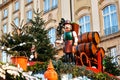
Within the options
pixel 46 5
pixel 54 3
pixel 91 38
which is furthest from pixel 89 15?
pixel 91 38

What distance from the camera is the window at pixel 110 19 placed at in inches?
1018

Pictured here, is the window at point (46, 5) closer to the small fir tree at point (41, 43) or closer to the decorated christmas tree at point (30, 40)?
the decorated christmas tree at point (30, 40)

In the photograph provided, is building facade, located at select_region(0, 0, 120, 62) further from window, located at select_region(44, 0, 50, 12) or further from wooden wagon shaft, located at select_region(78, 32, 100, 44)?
→ wooden wagon shaft, located at select_region(78, 32, 100, 44)

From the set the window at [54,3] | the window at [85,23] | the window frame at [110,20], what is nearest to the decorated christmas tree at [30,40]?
the window frame at [110,20]

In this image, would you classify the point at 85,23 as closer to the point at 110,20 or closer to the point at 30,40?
the point at 110,20

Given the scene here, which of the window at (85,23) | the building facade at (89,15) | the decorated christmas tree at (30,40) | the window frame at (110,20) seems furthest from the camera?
the window at (85,23)

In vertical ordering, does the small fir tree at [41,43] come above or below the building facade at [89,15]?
below

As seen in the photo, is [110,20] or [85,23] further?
[85,23]

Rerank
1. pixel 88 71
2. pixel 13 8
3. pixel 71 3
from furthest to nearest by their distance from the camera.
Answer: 1. pixel 13 8
2. pixel 71 3
3. pixel 88 71

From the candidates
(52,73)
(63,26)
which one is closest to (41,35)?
(63,26)

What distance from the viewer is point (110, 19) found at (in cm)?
2636

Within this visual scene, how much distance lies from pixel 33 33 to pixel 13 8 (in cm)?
2013

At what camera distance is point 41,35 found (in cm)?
1767

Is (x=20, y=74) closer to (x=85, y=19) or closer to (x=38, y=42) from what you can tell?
(x=38, y=42)
